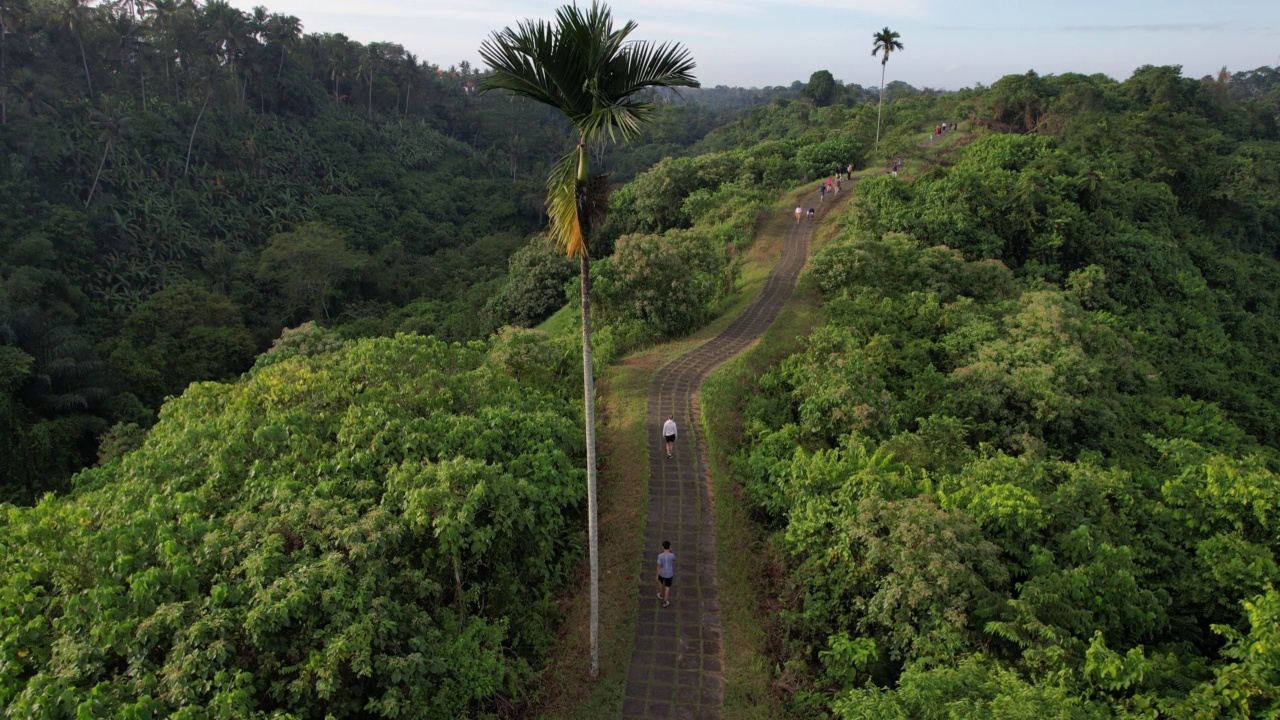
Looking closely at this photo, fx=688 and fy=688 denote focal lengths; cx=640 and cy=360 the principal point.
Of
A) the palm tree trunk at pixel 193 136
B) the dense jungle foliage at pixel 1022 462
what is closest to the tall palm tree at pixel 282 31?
the palm tree trunk at pixel 193 136

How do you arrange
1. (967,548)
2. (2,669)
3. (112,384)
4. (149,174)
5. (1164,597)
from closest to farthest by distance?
(2,669), (967,548), (1164,597), (112,384), (149,174)

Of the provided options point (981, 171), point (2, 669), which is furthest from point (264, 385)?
point (981, 171)

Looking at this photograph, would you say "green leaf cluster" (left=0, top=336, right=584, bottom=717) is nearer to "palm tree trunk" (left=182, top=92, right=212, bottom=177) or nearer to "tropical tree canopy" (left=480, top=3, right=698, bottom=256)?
"tropical tree canopy" (left=480, top=3, right=698, bottom=256)

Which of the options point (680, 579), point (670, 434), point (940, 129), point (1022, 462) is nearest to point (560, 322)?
point (670, 434)

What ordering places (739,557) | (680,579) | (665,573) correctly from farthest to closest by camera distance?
1. (739,557)
2. (680,579)
3. (665,573)

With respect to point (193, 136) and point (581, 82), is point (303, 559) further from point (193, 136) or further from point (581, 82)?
point (193, 136)

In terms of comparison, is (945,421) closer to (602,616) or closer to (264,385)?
(602,616)
